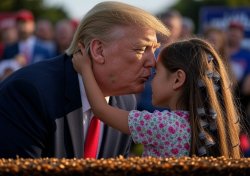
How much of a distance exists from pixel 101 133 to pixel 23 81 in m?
0.68

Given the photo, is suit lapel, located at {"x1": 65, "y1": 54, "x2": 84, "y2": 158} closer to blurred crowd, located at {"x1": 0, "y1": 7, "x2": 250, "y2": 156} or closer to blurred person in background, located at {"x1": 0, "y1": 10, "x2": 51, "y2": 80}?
blurred crowd, located at {"x1": 0, "y1": 7, "x2": 250, "y2": 156}

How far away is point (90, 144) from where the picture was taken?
14.7ft

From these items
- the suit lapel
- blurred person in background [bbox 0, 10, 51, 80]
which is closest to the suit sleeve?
the suit lapel

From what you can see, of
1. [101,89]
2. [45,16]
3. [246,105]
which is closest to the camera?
[101,89]

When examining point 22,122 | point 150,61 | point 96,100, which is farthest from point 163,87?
point 22,122

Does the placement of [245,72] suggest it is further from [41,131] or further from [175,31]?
[41,131]

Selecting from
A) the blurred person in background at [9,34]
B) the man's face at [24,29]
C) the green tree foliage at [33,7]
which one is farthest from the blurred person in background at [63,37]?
the green tree foliage at [33,7]

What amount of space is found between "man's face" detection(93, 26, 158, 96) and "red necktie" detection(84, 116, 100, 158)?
0.77 feet

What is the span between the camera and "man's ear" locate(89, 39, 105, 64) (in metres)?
4.41

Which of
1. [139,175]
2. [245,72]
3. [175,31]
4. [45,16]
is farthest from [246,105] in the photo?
[45,16]

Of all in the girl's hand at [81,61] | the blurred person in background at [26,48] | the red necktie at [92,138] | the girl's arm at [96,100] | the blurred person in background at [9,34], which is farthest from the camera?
the blurred person in background at [9,34]

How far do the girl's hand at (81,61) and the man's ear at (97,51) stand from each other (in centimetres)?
4

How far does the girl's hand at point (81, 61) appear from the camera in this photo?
14.3ft

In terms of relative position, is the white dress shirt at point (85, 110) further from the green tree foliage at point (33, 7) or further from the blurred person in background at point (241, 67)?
the green tree foliage at point (33, 7)
